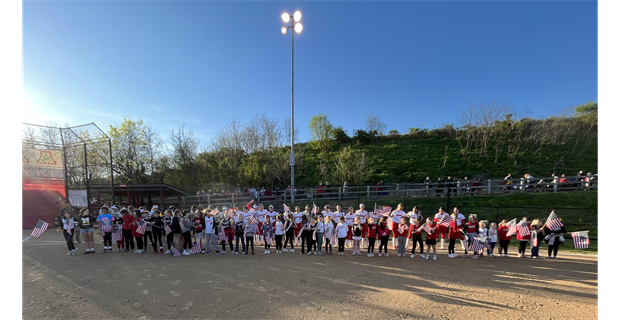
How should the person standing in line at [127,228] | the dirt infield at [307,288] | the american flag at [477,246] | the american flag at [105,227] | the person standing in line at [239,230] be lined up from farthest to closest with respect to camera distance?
the person standing in line at [127,228] → the american flag at [105,227] → the person standing in line at [239,230] → the american flag at [477,246] → the dirt infield at [307,288]

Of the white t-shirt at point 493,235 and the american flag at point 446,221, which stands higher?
the american flag at point 446,221

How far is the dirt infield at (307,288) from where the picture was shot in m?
4.93

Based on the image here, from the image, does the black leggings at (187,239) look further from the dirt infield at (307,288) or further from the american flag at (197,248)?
the dirt infield at (307,288)

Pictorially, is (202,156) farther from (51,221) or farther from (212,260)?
(212,260)

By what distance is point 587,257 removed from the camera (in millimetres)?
9055

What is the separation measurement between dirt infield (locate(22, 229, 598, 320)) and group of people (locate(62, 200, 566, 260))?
62 centimetres

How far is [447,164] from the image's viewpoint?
100.0ft

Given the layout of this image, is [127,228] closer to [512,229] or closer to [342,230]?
[342,230]

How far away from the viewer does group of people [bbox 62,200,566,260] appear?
908cm

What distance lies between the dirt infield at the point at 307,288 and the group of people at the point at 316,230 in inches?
24.6

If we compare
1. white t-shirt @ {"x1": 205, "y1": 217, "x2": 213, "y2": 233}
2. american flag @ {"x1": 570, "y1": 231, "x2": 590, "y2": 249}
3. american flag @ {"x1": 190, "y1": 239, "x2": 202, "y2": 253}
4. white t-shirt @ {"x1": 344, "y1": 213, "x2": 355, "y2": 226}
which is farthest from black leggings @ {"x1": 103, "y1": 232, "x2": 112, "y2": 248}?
american flag @ {"x1": 570, "y1": 231, "x2": 590, "y2": 249}

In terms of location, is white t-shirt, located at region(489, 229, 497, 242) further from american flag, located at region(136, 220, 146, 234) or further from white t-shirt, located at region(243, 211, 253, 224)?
american flag, located at region(136, 220, 146, 234)

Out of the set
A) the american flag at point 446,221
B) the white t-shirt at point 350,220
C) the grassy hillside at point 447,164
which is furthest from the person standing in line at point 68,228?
the grassy hillside at point 447,164
